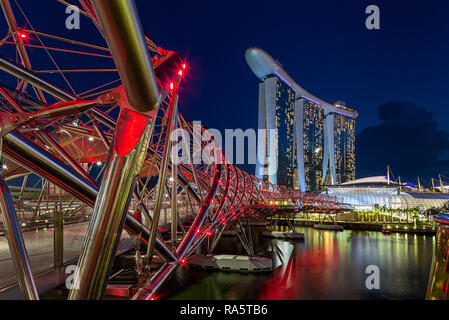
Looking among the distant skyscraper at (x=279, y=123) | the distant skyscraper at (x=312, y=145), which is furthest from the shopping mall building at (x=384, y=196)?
the distant skyscraper at (x=312, y=145)

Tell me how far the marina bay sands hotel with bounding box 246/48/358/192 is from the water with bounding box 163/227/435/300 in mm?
78609

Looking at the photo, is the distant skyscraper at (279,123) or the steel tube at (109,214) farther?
the distant skyscraper at (279,123)

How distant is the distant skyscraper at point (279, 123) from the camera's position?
4616 inches

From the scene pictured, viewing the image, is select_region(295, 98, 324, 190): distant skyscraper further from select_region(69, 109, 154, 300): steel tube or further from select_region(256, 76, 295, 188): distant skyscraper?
select_region(69, 109, 154, 300): steel tube

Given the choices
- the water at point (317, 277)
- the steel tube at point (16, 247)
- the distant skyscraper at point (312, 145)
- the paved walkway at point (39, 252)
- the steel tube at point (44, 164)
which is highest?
the distant skyscraper at point (312, 145)

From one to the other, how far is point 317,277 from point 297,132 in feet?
375

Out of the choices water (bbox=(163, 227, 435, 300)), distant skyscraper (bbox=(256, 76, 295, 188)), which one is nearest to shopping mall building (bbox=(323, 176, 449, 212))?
distant skyscraper (bbox=(256, 76, 295, 188))

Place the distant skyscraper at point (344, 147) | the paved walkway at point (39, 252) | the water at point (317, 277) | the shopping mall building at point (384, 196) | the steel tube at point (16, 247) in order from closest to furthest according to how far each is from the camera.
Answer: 1. the steel tube at point (16, 247)
2. the paved walkway at point (39, 252)
3. the water at point (317, 277)
4. the shopping mall building at point (384, 196)
5. the distant skyscraper at point (344, 147)

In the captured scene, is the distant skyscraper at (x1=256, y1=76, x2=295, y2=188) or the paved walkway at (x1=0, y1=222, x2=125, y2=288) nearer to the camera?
the paved walkway at (x1=0, y1=222, x2=125, y2=288)

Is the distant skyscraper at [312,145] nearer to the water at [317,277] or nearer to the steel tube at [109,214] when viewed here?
the water at [317,277]

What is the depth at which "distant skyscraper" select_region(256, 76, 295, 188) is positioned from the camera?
117 meters

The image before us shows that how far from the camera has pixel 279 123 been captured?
124m

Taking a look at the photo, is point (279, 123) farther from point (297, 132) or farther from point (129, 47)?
point (129, 47)

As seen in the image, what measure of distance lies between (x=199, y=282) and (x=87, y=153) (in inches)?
622
